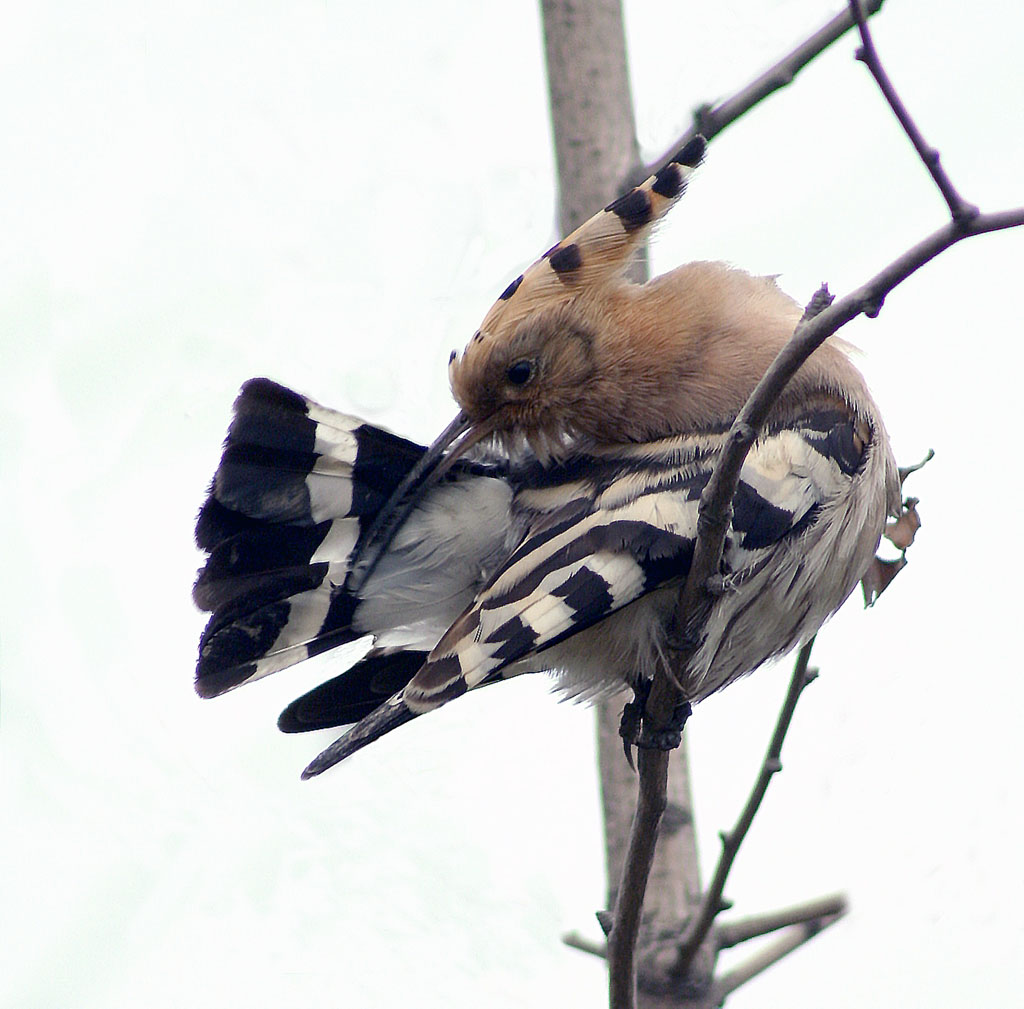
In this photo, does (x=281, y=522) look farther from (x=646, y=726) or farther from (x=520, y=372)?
(x=646, y=726)

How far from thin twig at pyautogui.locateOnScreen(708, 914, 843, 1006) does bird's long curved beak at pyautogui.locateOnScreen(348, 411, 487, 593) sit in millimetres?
1102

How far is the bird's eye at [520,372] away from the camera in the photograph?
2.35 metres

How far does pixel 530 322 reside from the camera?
2.37m

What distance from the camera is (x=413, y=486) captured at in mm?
2389

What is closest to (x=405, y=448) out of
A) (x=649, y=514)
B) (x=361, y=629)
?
(x=361, y=629)

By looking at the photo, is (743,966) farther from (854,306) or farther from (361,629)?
(854,306)

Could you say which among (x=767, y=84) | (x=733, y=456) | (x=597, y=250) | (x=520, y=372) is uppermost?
(x=767, y=84)

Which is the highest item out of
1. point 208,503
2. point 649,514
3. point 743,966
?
point 208,503

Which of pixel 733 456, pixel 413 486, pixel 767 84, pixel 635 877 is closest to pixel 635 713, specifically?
pixel 635 877

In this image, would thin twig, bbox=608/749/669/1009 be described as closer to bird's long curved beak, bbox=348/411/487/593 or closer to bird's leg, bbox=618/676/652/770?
bird's leg, bbox=618/676/652/770

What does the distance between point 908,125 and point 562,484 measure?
1060 millimetres

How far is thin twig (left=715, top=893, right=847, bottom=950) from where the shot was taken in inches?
100

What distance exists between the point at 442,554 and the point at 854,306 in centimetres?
122

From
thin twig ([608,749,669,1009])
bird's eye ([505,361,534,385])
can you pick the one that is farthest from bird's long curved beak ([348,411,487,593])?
thin twig ([608,749,669,1009])
